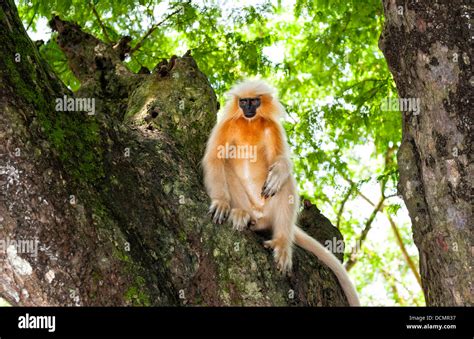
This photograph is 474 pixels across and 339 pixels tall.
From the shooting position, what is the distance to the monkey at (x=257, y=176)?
6.01m

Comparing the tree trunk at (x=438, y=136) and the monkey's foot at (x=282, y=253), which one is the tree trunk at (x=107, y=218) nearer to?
the monkey's foot at (x=282, y=253)

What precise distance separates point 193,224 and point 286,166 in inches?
68.8

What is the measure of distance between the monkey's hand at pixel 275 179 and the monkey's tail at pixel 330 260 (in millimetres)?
518

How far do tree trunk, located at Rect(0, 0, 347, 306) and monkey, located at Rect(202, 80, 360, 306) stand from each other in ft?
0.66
